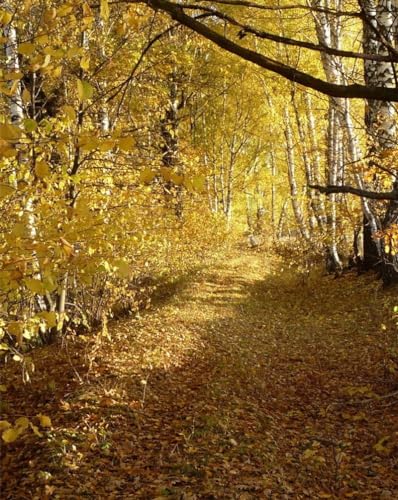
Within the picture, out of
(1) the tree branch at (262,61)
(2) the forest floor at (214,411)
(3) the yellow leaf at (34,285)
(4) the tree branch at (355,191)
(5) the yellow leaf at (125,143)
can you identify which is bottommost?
(2) the forest floor at (214,411)

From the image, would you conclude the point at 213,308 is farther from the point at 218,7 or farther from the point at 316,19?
the point at 218,7

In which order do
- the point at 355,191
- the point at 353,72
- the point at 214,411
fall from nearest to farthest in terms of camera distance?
the point at 355,191, the point at 214,411, the point at 353,72

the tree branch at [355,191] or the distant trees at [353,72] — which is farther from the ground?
the distant trees at [353,72]

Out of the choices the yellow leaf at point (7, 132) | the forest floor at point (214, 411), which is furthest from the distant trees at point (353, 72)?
the forest floor at point (214, 411)

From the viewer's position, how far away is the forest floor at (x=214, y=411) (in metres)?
4.67

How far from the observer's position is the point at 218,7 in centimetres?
1502

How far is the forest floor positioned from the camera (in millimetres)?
4668

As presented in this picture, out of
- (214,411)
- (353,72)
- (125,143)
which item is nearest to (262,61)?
(125,143)

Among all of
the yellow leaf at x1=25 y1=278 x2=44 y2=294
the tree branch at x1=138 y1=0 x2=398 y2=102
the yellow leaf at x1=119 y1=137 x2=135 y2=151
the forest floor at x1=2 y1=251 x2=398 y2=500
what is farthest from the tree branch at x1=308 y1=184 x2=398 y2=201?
the forest floor at x1=2 y1=251 x2=398 y2=500

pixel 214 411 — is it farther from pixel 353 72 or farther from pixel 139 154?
pixel 353 72

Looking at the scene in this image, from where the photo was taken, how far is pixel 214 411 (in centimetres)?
596

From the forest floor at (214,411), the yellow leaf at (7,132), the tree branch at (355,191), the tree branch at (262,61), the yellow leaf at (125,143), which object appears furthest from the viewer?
the forest floor at (214,411)

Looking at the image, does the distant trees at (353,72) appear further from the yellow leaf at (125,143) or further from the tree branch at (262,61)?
the yellow leaf at (125,143)

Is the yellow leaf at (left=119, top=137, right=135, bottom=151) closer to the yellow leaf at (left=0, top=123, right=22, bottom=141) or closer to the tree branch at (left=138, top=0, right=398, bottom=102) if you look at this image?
the yellow leaf at (left=0, top=123, right=22, bottom=141)
